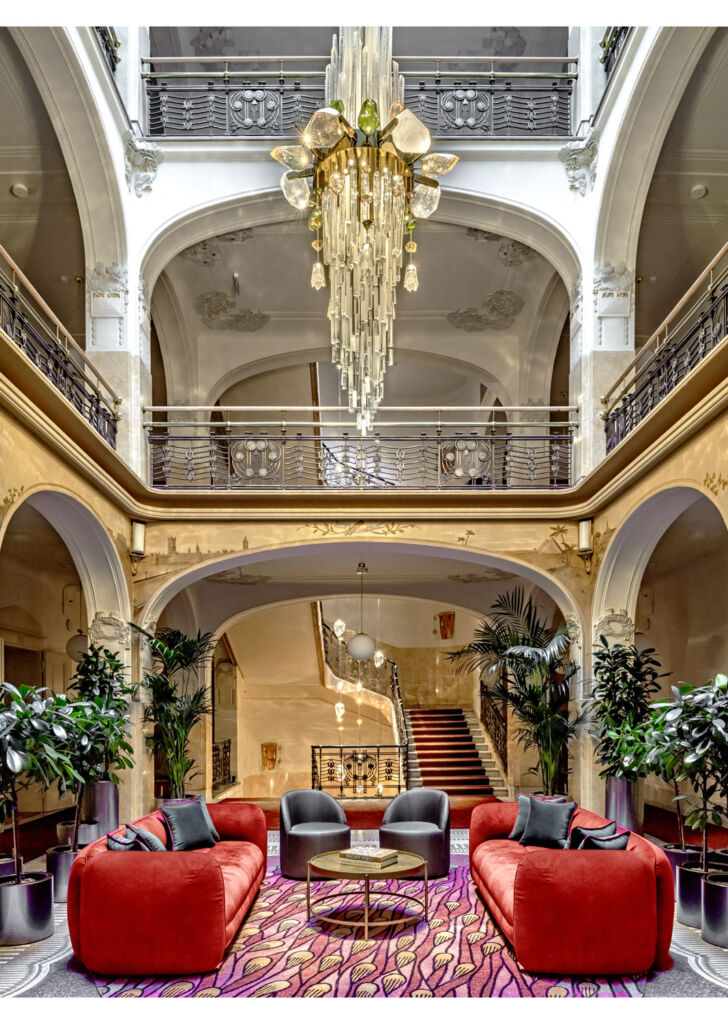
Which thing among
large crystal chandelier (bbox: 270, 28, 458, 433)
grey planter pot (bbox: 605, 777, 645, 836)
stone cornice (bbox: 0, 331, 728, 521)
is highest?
large crystal chandelier (bbox: 270, 28, 458, 433)

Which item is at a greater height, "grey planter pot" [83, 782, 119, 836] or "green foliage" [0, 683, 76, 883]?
"green foliage" [0, 683, 76, 883]

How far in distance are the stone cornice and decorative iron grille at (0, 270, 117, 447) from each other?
0.78 ft

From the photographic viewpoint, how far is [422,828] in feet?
25.1

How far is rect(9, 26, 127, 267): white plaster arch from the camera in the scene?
776cm

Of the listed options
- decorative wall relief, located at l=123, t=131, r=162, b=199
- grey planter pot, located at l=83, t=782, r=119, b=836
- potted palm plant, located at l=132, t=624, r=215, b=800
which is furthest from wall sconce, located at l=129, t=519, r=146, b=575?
decorative wall relief, located at l=123, t=131, r=162, b=199

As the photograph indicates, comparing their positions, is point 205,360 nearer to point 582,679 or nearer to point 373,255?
point 373,255

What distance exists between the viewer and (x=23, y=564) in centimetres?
1184

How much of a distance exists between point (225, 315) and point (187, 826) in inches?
330

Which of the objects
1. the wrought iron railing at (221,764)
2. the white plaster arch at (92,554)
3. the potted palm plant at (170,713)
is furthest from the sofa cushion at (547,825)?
the wrought iron railing at (221,764)

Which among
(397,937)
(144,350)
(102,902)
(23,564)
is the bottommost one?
(397,937)

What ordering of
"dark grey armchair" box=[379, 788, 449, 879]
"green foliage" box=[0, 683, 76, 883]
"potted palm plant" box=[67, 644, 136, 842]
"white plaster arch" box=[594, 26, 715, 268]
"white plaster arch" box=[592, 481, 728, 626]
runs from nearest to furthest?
"green foliage" box=[0, 683, 76, 883]
"dark grey armchair" box=[379, 788, 449, 879]
"white plaster arch" box=[594, 26, 715, 268]
"white plaster arch" box=[592, 481, 728, 626]
"potted palm plant" box=[67, 644, 136, 842]

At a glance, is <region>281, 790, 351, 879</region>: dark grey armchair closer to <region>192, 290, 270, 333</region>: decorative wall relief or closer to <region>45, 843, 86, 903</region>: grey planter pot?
<region>45, 843, 86, 903</region>: grey planter pot

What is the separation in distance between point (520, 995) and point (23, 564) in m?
9.33
